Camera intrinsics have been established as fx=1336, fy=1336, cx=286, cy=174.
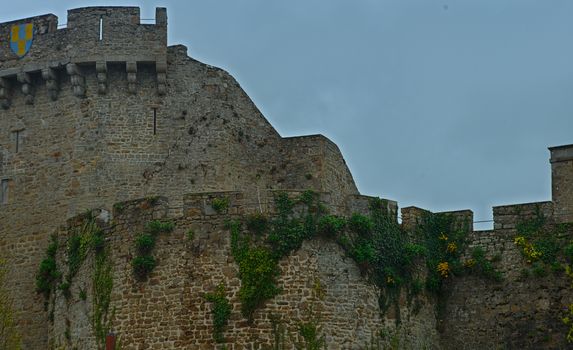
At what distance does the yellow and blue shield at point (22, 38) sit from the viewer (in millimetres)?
38781

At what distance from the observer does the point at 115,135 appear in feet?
122

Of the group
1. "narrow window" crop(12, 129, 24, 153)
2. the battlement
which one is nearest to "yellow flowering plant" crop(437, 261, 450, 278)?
the battlement

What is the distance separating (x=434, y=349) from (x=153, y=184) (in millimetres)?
9218

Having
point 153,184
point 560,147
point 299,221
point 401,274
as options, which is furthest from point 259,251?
point 560,147

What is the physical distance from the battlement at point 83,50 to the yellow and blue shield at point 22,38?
0.03 m

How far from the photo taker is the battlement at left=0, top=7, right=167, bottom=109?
123 feet

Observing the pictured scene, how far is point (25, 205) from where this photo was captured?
124 ft

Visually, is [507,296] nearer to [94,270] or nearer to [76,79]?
[94,270]

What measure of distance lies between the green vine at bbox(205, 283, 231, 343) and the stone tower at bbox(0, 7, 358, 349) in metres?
6.80

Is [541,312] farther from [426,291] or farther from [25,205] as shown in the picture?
[25,205]

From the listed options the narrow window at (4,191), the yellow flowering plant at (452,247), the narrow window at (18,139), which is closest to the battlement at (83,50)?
the narrow window at (18,139)

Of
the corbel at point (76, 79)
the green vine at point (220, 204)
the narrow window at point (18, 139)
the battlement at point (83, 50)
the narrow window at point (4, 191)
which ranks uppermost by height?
the battlement at point (83, 50)

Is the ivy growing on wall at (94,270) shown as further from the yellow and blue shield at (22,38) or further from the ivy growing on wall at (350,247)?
the yellow and blue shield at (22,38)

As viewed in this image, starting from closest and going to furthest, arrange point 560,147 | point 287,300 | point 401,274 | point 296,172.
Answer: point 287,300 < point 401,274 < point 560,147 < point 296,172
